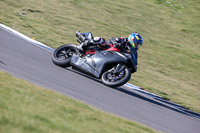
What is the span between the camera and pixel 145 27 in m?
16.6

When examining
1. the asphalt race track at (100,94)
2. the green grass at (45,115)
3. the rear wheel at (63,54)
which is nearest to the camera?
the green grass at (45,115)

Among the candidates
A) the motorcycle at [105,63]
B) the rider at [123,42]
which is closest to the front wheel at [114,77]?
the motorcycle at [105,63]

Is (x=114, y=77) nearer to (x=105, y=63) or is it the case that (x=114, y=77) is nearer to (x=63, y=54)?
(x=105, y=63)

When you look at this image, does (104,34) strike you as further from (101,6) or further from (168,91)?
(168,91)

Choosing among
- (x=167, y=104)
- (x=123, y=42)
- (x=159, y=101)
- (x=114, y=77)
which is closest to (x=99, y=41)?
(x=123, y=42)

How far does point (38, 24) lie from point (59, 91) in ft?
22.6

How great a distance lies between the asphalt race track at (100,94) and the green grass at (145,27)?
3.99 feet

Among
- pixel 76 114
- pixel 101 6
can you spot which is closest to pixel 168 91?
pixel 76 114

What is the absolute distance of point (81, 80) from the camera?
28.1 feet

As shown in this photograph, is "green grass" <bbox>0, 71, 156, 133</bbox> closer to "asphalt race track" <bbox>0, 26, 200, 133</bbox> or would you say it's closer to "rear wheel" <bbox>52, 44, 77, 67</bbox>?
"asphalt race track" <bbox>0, 26, 200, 133</bbox>

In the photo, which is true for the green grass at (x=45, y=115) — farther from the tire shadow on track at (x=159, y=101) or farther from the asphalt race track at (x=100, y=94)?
the tire shadow on track at (x=159, y=101)

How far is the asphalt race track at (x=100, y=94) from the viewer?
7219 mm

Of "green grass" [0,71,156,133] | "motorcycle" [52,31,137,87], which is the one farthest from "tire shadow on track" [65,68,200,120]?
"green grass" [0,71,156,133]

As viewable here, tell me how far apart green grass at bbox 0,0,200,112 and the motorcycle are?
1.70 meters
